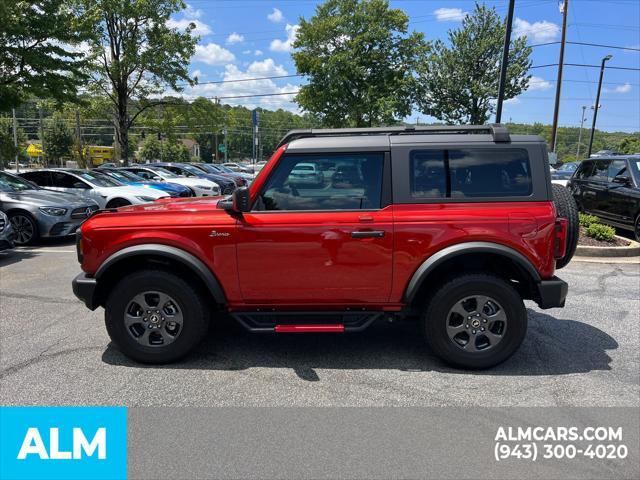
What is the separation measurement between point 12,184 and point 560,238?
10.7m

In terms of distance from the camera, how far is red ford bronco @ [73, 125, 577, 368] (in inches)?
138

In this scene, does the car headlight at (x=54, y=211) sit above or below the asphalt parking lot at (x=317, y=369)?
above

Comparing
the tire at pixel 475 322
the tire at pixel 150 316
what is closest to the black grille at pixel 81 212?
the tire at pixel 150 316

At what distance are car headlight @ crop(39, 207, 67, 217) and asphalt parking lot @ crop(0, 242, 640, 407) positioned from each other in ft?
14.2

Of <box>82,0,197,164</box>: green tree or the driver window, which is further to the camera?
<box>82,0,197,164</box>: green tree

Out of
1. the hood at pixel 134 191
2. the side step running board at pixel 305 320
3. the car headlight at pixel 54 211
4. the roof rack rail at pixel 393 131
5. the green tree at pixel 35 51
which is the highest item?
the green tree at pixel 35 51

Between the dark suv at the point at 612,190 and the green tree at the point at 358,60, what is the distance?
14.2 metres

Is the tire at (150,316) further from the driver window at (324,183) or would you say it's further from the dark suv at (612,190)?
the dark suv at (612,190)

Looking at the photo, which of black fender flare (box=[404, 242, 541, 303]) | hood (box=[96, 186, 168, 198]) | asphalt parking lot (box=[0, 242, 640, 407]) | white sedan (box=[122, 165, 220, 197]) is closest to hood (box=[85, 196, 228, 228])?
asphalt parking lot (box=[0, 242, 640, 407])

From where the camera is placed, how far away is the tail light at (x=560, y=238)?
3.52m

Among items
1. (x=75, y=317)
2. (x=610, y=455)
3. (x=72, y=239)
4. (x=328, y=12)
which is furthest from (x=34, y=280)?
(x=328, y=12)

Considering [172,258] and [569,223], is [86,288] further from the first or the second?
[569,223]

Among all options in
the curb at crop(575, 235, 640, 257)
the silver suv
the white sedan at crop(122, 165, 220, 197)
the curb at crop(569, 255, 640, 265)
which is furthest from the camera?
the white sedan at crop(122, 165, 220, 197)

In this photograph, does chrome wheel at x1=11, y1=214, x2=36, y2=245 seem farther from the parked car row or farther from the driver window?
the driver window
